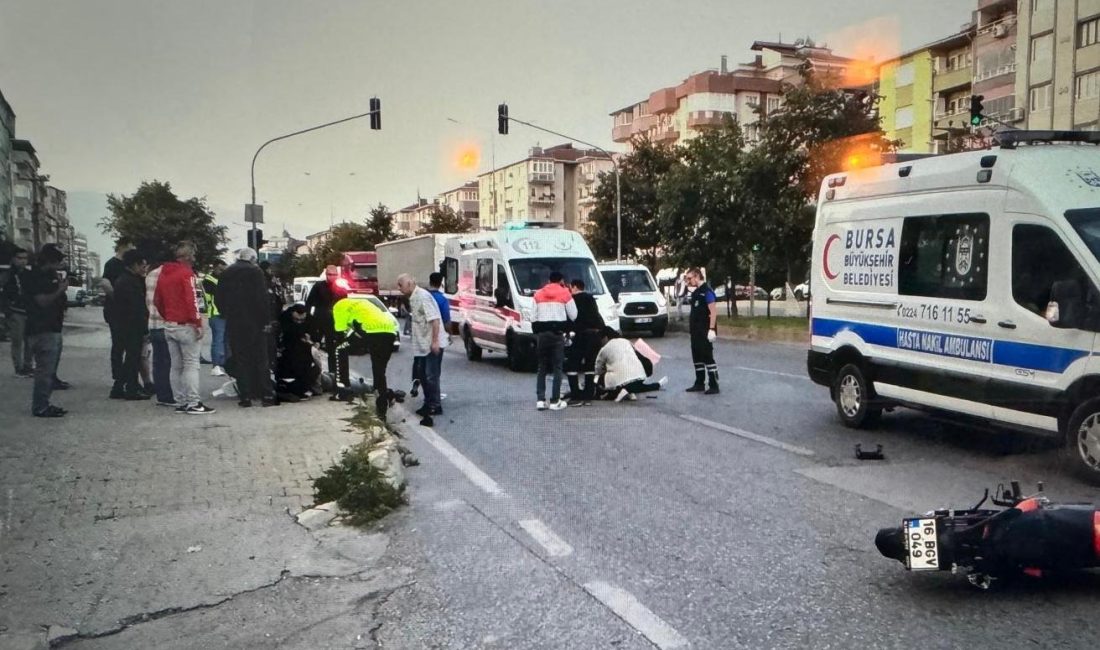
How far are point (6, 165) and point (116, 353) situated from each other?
14.2 ft

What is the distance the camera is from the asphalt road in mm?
4359

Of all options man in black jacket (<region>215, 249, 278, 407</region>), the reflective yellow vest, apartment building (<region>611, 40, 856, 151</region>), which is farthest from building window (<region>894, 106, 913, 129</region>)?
man in black jacket (<region>215, 249, 278, 407</region>)

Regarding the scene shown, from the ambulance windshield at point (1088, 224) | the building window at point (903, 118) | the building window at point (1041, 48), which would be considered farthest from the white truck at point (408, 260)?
the ambulance windshield at point (1088, 224)

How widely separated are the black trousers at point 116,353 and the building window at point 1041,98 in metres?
18.0

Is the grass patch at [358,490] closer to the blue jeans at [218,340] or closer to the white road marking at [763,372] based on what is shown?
the blue jeans at [218,340]

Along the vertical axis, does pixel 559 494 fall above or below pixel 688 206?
below

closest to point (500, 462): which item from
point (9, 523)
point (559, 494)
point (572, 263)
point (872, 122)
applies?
point (559, 494)

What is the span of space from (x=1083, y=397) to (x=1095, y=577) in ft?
9.28

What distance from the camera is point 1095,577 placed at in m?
4.83

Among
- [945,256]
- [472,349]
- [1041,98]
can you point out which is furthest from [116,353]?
[1041,98]

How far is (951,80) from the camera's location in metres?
26.5

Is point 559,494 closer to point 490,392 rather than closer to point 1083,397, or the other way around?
point 1083,397

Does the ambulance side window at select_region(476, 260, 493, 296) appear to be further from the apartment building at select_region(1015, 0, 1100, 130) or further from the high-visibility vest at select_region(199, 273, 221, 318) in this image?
the apartment building at select_region(1015, 0, 1100, 130)

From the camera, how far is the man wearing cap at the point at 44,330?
29.3 feet
